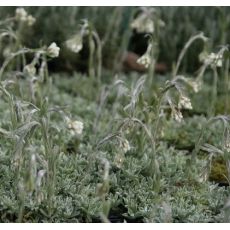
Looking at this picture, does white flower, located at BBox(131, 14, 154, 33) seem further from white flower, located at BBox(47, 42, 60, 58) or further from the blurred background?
the blurred background

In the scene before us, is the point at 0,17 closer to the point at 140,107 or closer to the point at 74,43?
the point at 74,43

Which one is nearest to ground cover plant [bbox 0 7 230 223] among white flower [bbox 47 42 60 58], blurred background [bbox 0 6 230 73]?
white flower [bbox 47 42 60 58]

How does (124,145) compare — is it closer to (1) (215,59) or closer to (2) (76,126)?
(2) (76,126)

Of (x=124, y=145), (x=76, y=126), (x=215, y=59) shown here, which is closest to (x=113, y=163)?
(x=124, y=145)

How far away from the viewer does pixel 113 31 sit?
6105 millimetres

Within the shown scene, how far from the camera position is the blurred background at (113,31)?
19.4 ft

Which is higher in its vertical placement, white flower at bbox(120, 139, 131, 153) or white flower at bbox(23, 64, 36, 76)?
white flower at bbox(23, 64, 36, 76)

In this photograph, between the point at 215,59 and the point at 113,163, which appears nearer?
the point at 113,163

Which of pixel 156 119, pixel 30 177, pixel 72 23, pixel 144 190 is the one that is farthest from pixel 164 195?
pixel 72 23

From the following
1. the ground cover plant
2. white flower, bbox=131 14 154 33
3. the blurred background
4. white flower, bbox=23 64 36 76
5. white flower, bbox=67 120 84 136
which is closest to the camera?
white flower, bbox=67 120 84 136

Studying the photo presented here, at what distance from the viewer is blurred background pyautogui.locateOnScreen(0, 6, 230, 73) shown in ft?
19.4

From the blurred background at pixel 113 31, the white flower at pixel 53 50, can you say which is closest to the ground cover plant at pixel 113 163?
the white flower at pixel 53 50

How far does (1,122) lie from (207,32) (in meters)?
2.98

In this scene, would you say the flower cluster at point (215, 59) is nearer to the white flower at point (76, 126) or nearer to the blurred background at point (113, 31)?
the white flower at point (76, 126)
